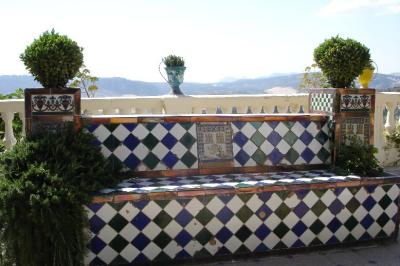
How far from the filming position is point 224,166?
444 centimetres

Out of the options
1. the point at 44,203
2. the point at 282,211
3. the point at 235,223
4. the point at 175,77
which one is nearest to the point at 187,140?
the point at 235,223

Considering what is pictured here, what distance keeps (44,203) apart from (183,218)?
1099mm

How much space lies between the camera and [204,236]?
379 cm

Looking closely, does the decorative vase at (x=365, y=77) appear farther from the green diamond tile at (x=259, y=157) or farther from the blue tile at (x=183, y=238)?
the blue tile at (x=183, y=238)

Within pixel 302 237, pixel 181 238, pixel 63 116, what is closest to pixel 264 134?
pixel 302 237

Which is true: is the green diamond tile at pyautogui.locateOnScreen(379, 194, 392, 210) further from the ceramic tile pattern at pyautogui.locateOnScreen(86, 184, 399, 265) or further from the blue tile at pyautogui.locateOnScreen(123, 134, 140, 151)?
the blue tile at pyautogui.locateOnScreen(123, 134, 140, 151)

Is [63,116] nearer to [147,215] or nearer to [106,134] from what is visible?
[106,134]

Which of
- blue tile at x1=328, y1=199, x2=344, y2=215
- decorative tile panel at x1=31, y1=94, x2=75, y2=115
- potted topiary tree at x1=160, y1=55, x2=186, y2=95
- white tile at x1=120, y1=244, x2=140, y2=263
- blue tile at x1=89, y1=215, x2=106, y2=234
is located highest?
potted topiary tree at x1=160, y1=55, x2=186, y2=95

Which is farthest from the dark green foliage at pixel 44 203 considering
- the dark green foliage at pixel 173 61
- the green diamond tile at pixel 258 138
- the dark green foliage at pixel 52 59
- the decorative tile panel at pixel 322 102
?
the dark green foliage at pixel 173 61

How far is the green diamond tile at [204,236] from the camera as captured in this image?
378 centimetres

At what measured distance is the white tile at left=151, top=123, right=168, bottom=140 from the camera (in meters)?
4.35

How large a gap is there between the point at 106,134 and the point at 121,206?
2.87ft

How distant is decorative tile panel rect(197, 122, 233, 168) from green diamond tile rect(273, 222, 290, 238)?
82 cm

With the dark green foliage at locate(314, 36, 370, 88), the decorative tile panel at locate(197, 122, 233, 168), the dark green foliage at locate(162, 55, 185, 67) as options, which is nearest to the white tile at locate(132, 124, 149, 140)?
the decorative tile panel at locate(197, 122, 233, 168)
